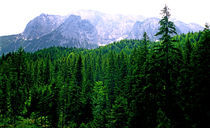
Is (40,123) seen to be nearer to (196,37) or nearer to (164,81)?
(164,81)

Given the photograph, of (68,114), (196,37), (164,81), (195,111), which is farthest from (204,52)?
(196,37)

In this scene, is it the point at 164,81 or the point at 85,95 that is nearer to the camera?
the point at 164,81

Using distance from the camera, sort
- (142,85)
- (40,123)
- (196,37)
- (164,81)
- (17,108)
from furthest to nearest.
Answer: (196,37) → (40,123) → (17,108) → (142,85) → (164,81)

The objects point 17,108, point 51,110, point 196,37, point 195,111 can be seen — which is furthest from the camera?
point 196,37

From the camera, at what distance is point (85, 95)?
137 feet

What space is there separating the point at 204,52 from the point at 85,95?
106 feet

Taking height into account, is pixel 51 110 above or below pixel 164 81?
below

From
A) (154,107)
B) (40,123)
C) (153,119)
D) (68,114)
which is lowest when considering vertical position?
(40,123)

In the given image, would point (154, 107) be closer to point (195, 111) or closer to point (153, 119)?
point (153, 119)

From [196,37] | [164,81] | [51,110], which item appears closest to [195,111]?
[164,81]

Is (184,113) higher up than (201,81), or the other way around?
(201,81)

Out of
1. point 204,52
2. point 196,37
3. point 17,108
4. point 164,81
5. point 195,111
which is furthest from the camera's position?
point 196,37

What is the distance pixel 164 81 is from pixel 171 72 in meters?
1.26

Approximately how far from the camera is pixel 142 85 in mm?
19609
